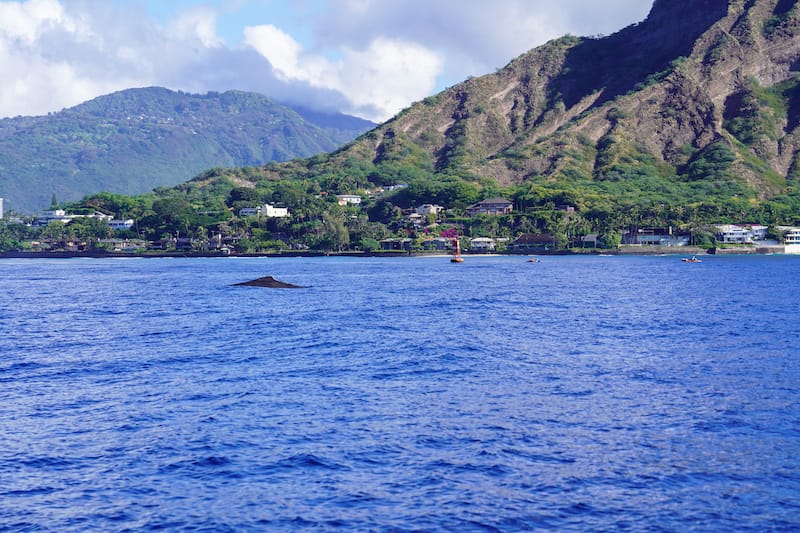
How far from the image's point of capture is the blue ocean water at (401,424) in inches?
926

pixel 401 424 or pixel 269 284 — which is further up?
pixel 269 284

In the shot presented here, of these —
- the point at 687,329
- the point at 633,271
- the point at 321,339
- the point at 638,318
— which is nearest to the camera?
the point at 321,339

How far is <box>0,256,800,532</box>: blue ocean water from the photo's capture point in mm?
23531

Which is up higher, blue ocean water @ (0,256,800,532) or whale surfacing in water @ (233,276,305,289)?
whale surfacing in water @ (233,276,305,289)

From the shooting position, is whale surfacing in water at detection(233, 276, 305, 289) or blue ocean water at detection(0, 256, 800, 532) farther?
whale surfacing in water at detection(233, 276, 305, 289)

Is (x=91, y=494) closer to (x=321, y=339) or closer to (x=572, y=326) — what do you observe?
(x=321, y=339)

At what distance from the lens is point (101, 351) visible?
5084cm

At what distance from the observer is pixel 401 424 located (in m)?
32.2

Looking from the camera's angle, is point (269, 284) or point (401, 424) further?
point (269, 284)

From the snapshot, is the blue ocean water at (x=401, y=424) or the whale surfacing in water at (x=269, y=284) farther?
the whale surfacing in water at (x=269, y=284)

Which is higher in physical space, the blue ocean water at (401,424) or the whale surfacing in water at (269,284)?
the whale surfacing in water at (269,284)

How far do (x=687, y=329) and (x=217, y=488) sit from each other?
44986 millimetres

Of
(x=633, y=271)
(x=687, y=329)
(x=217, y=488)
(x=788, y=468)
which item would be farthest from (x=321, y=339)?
(x=633, y=271)

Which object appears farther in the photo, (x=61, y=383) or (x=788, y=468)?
(x=61, y=383)
